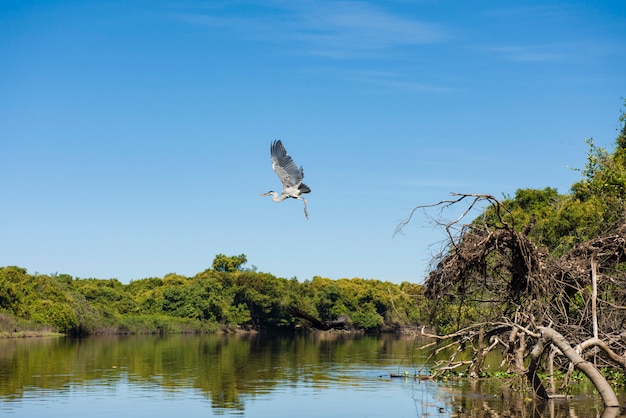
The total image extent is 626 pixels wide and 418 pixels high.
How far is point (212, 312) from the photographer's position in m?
86.8

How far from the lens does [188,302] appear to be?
8494cm

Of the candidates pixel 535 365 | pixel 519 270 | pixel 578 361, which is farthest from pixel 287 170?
pixel 578 361

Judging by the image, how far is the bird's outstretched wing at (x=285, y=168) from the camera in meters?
20.9

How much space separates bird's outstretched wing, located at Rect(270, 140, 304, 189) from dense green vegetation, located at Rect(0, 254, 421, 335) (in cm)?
3645

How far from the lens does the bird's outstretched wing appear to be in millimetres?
20875

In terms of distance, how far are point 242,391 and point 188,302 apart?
2392 inches

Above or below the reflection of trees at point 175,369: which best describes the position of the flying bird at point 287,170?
above

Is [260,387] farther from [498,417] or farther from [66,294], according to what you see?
[66,294]

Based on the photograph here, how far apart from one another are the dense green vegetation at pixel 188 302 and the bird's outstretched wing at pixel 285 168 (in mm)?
36446

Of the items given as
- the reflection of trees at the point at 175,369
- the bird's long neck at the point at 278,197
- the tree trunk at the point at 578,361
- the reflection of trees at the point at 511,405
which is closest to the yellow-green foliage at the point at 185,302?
the reflection of trees at the point at 175,369

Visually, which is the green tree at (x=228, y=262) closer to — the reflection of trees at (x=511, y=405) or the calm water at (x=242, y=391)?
the calm water at (x=242, y=391)

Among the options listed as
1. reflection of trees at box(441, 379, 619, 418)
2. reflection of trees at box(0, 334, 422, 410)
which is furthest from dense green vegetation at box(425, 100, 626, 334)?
A: reflection of trees at box(0, 334, 422, 410)

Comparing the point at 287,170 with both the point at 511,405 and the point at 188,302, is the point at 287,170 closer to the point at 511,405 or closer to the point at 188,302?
the point at 511,405

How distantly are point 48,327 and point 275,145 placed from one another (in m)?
48.6
